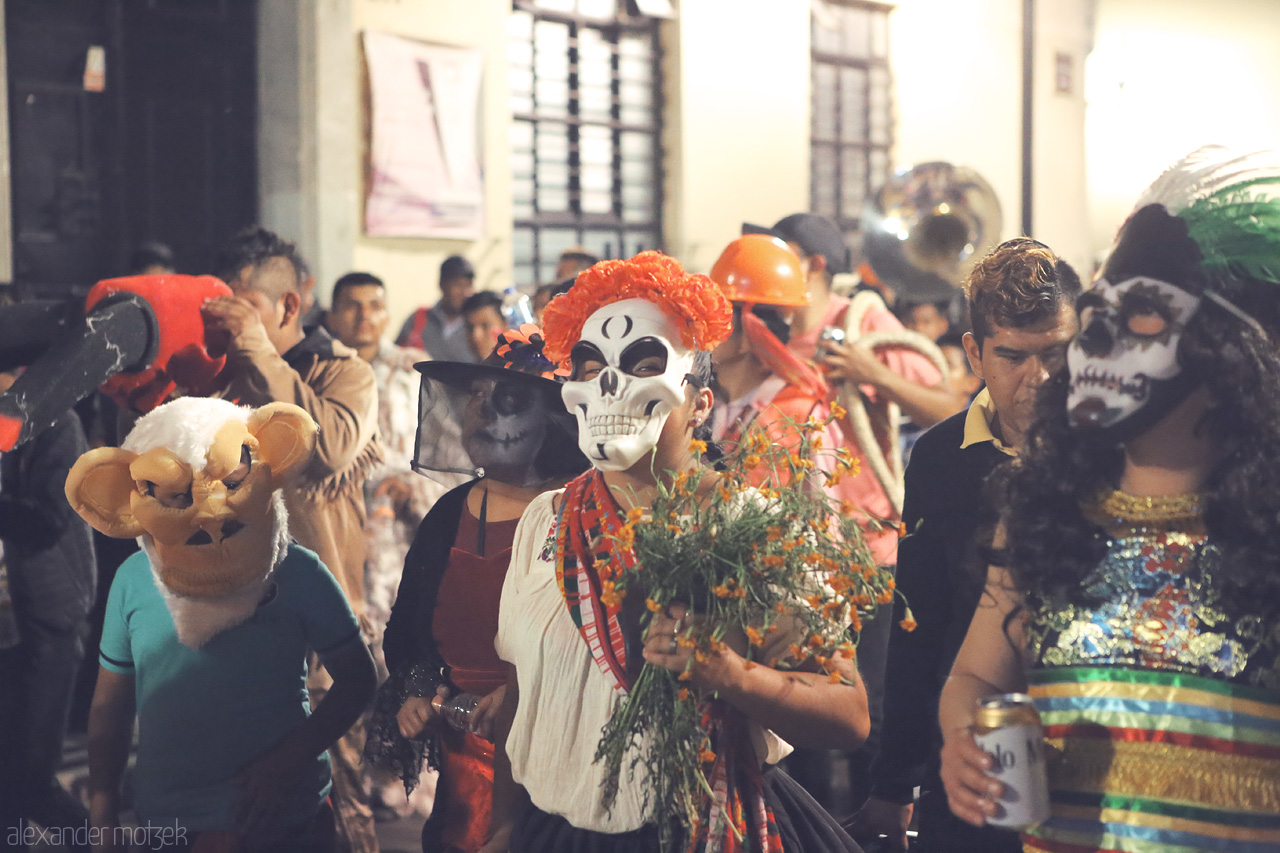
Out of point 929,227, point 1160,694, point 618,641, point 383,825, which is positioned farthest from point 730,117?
point 1160,694

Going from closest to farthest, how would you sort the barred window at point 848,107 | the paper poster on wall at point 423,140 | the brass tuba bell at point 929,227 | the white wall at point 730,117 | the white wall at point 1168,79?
→ the brass tuba bell at point 929,227 < the paper poster on wall at point 423,140 < the white wall at point 1168,79 < the white wall at point 730,117 < the barred window at point 848,107

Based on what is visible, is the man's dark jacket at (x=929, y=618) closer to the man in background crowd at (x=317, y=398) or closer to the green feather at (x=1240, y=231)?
the green feather at (x=1240, y=231)

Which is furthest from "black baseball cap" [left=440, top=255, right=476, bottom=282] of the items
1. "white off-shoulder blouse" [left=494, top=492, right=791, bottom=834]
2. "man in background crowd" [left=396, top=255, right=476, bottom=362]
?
"white off-shoulder blouse" [left=494, top=492, right=791, bottom=834]

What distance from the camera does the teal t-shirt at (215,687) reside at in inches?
115

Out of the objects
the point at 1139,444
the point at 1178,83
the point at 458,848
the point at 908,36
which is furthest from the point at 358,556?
the point at 908,36

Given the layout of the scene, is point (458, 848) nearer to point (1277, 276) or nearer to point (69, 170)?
point (1277, 276)

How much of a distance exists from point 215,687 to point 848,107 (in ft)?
40.8

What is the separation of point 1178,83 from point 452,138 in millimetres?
6581

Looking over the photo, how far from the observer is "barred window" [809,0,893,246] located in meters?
13.9

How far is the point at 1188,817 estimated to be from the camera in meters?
1.97

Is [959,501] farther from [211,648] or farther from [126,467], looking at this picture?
[126,467]

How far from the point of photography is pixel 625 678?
7.61 ft

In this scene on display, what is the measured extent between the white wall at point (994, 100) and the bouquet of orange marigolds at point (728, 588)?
12631mm

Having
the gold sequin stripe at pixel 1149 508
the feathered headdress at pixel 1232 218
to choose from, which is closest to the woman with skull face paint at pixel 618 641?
the gold sequin stripe at pixel 1149 508
